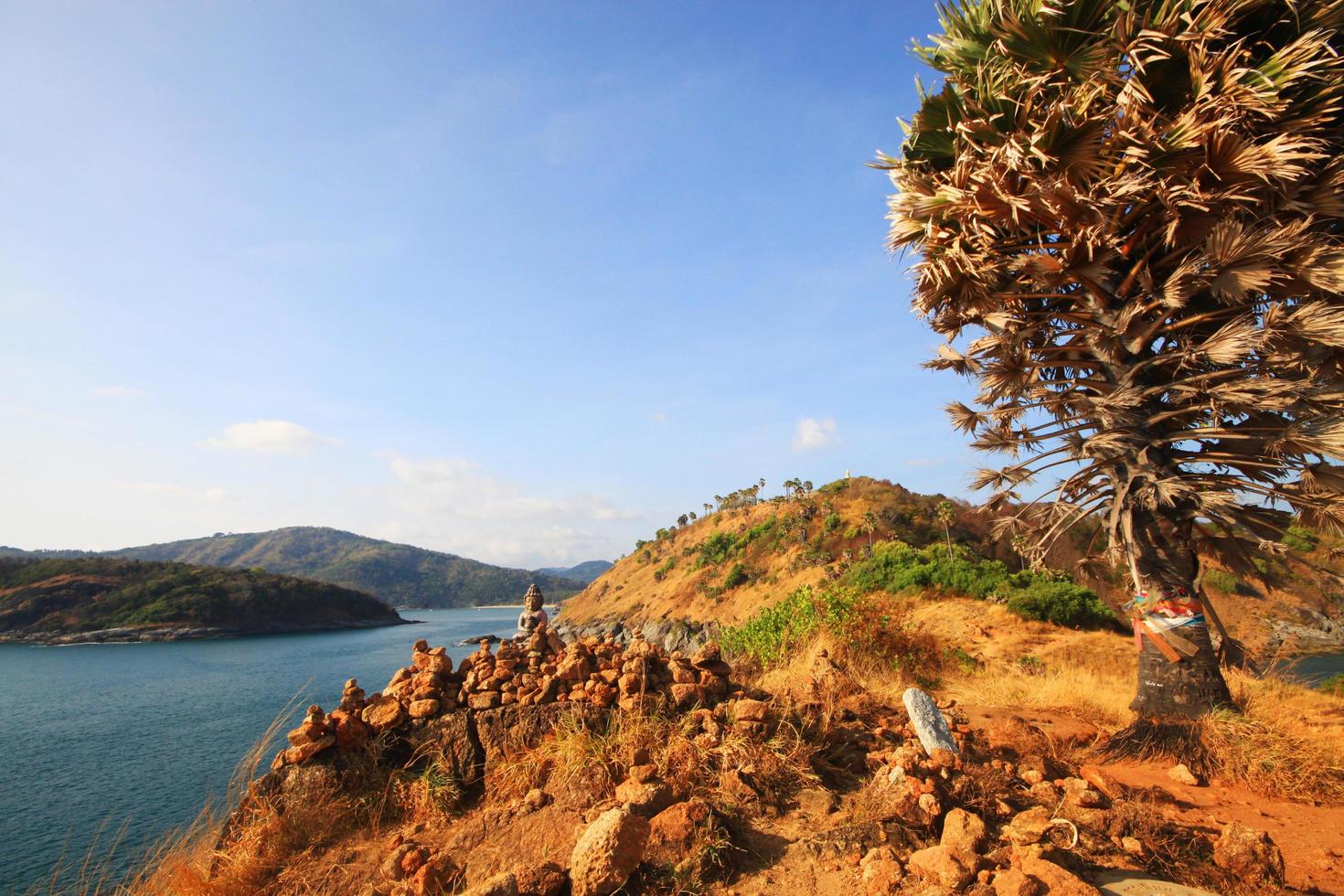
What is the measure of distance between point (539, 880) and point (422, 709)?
2569mm

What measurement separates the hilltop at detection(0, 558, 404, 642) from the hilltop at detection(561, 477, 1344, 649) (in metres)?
39.9

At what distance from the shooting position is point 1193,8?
227 inches

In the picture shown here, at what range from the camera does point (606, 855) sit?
3.21 metres

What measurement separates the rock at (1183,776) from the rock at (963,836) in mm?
2865

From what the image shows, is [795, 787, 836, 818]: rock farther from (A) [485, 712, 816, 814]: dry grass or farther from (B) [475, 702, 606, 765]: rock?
(B) [475, 702, 606, 765]: rock

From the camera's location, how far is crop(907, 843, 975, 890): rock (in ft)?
9.95

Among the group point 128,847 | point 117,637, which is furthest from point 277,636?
point 128,847

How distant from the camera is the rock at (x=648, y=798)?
3.83 m

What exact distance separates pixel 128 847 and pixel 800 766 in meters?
14.3

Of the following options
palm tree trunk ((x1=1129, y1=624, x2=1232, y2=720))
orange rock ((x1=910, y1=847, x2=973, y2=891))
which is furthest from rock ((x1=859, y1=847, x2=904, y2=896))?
palm tree trunk ((x1=1129, y1=624, x2=1232, y2=720))

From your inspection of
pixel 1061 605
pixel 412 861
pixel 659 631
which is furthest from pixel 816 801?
pixel 659 631

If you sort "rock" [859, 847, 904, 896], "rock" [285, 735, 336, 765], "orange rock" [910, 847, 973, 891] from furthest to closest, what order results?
1. "rock" [285, 735, 336, 765]
2. "rock" [859, 847, 904, 896]
3. "orange rock" [910, 847, 973, 891]

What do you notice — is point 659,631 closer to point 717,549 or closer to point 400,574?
point 717,549

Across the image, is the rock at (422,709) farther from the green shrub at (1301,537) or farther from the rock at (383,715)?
the green shrub at (1301,537)
